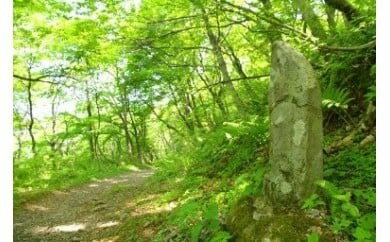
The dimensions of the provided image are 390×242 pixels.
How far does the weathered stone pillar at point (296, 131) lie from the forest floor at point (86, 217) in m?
2.69

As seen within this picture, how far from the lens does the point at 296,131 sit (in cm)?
383

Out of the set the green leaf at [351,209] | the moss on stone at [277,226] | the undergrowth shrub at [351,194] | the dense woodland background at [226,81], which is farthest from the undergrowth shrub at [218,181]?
the green leaf at [351,209]

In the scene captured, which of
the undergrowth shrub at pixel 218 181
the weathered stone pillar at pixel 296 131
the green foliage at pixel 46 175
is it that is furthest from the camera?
the green foliage at pixel 46 175

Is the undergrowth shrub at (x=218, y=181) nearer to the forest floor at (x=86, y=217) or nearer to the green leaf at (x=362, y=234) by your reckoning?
the forest floor at (x=86, y=217)

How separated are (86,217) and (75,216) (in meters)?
0.50

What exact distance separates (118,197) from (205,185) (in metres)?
4.20

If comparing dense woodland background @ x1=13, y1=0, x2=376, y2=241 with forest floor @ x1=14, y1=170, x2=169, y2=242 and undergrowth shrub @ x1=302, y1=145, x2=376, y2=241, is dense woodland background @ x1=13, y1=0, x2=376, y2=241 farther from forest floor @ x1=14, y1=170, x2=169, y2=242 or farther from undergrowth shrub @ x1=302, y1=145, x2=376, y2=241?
forest floor @ x1=14, y1=170, x2=169, y2=242

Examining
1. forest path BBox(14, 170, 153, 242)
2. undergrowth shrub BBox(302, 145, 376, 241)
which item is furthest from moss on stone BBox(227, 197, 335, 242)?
forest path BBox(14, 170, 153, 242)

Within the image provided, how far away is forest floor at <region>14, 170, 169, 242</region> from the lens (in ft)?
21.4

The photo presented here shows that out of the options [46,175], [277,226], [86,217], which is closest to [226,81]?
[277,226]

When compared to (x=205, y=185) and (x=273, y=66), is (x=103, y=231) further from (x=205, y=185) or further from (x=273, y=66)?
(x=273, y=66)

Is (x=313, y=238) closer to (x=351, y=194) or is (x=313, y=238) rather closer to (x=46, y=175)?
(x=351, y=194)

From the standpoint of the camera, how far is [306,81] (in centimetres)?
382

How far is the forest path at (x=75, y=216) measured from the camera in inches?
270
